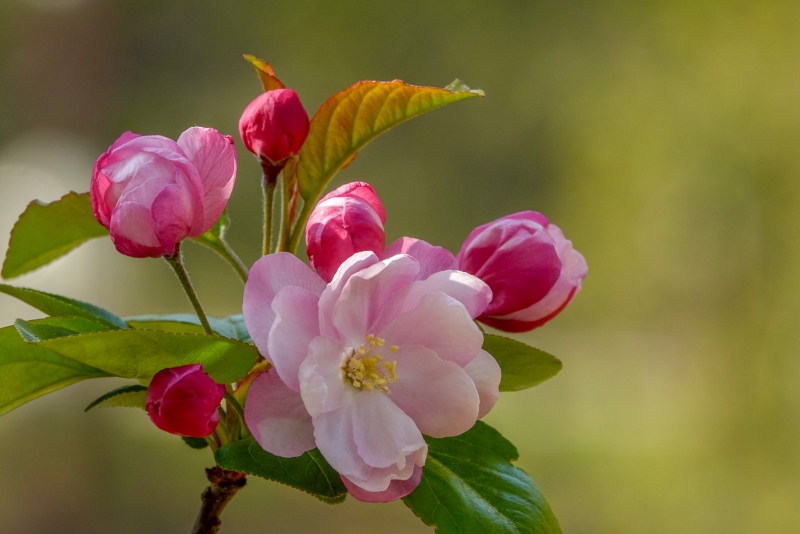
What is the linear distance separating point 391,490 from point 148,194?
0.20 meters

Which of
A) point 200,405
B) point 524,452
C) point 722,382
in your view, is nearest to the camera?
point 200,405

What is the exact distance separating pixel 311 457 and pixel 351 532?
122 inches

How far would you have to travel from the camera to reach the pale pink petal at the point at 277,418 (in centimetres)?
40

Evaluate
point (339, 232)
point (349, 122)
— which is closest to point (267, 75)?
point (349, 122)

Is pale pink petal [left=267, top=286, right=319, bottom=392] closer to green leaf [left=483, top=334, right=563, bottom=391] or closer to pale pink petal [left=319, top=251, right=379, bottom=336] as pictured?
pale pink petal [left=319, top=251, right=379, bottom=336]

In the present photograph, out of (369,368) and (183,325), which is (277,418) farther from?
(183,325)

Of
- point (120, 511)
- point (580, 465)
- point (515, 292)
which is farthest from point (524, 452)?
point (515, 292)

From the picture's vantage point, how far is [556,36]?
3.35m

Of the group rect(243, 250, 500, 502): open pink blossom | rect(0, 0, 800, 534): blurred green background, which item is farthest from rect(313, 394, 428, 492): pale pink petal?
rect(0, 0, 800, 534): blurred green background

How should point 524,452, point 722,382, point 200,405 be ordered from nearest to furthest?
point 200,405 < point 722,382 < point 524,452

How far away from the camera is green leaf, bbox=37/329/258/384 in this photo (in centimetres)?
38

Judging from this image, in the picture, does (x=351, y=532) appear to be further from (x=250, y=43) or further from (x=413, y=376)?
(x=413, y=376)

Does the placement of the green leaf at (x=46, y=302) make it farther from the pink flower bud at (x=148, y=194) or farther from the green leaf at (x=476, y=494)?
the green leaf at (x=476, y=494)

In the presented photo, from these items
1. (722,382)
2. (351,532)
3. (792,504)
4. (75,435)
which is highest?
(722,382)
